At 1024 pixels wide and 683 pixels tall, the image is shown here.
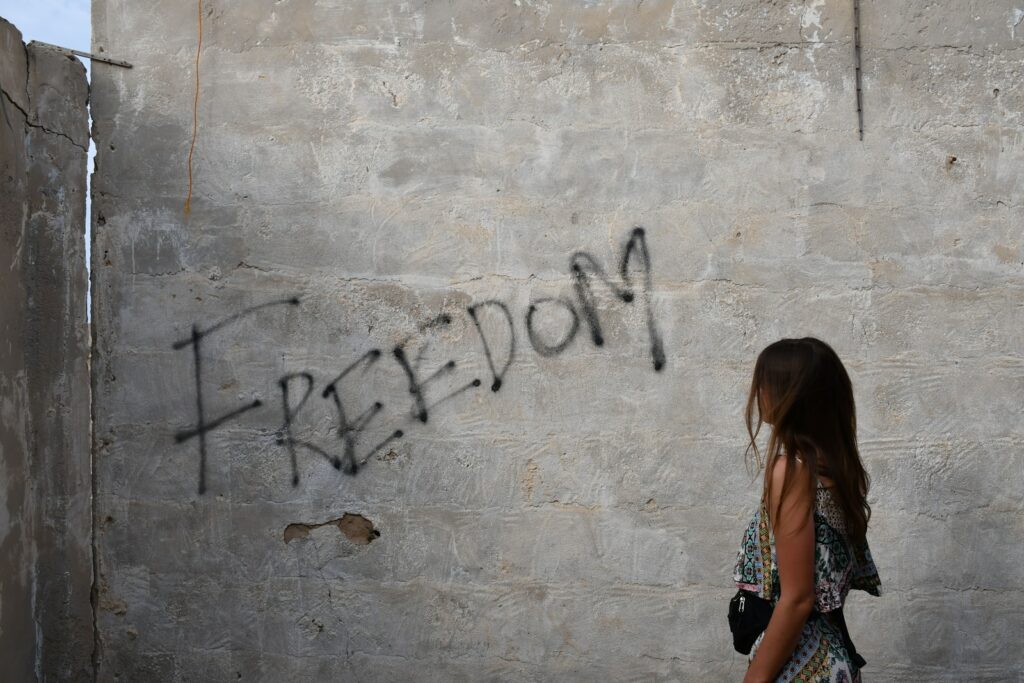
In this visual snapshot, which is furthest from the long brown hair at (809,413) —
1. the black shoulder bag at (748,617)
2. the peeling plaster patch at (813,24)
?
the peeling plaster patch at (813,24)

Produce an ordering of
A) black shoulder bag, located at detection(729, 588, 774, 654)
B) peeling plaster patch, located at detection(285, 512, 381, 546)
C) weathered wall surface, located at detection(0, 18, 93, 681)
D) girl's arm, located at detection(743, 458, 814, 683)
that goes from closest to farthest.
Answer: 1. girl's arm, located at detection(743, 458, 814, 683)
2. black shoulder bag, located at detection(729, 588, 774, 654)
3. weathered wall surface, located at detection(0, 18, 93, 681)
4. peeling plaster patch, located at detection(285, 512, 381, 546)

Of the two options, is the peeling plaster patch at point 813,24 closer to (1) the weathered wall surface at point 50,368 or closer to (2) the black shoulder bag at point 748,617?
(2) the black shoulder bag at point 748,617

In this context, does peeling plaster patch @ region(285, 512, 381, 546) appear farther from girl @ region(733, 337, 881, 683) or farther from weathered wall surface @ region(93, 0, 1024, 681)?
girl @ region(733, 337, 881, 683)

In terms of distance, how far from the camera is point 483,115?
3518 mm

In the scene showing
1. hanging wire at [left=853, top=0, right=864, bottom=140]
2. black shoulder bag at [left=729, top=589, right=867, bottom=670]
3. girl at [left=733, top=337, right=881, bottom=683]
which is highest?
hanging wire at [left=853, top=0, right=864, bottom=140]

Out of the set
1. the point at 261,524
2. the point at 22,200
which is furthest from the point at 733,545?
the point at 22,200

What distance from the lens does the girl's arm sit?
6.70ft

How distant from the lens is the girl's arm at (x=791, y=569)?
2041 millimetres

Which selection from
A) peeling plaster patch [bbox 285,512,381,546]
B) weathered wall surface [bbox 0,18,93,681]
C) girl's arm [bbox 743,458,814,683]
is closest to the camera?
girl's arm [bbox 743,458,814,683]

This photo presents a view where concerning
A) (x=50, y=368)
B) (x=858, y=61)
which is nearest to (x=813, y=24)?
(x=858, y=61)

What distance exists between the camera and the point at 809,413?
2.08 metres

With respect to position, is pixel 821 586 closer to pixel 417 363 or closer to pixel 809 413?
pixel 809 413

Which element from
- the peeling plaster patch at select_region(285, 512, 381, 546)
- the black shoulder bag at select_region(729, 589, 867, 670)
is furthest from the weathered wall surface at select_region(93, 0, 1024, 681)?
the black shoulder bag at select_region(729, 589, 867, 670)

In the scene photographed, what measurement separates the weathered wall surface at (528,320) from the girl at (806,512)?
51.5 inches
